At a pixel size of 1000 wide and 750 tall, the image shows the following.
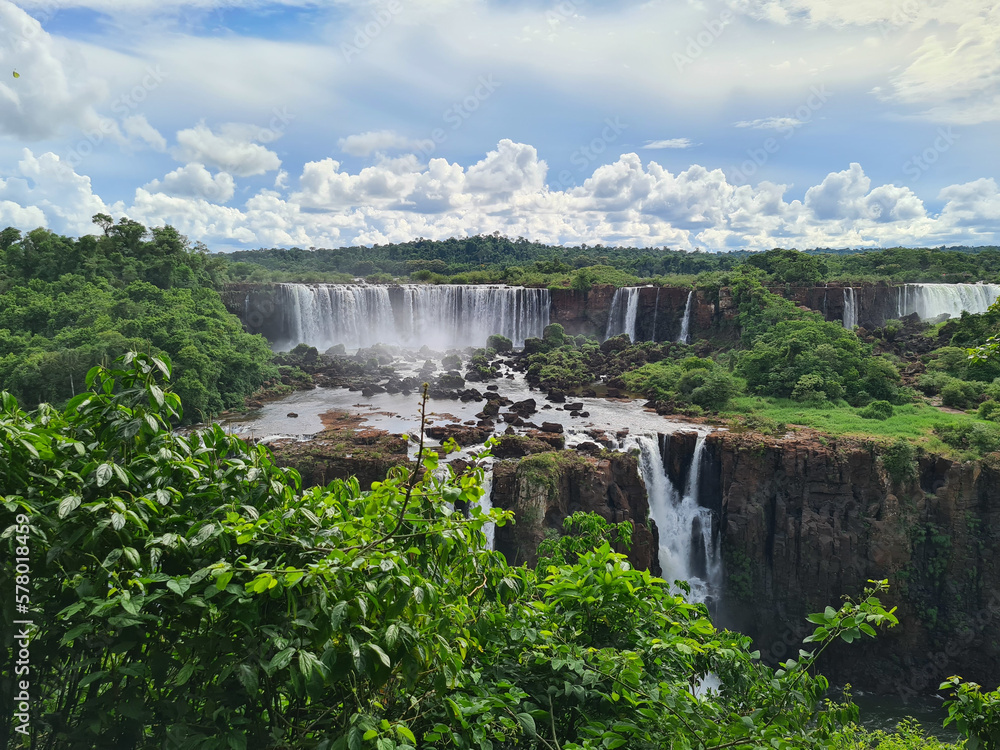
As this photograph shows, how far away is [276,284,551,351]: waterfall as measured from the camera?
35875 millimetres

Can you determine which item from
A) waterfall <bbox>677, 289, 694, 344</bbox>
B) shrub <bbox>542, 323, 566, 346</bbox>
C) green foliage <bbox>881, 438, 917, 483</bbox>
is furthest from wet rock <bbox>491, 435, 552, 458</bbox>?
waterfall <bbox>677, 289, 694, 344</bbox>

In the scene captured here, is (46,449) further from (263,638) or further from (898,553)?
(898,553)

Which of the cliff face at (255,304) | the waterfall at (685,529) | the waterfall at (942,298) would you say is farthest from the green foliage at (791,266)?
the cliff face at (255,304)

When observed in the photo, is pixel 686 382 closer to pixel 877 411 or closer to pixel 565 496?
pixel 877 411

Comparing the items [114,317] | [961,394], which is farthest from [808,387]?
[114,317]

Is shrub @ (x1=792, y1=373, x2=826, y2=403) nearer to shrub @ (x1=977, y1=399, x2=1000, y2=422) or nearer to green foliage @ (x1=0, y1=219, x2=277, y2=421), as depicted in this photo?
shrub @ (x1=977, y1=399, x2=1000, y2=422)

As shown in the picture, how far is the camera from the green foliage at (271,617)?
1.90 m

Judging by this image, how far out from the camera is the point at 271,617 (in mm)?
2074

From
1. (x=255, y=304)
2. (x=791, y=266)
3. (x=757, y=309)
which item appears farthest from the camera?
(x=255, y=304)

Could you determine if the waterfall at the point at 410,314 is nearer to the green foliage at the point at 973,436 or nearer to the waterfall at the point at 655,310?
the waterfall at the point at 655,310

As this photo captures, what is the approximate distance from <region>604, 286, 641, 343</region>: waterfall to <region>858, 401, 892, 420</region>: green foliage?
17.3 m

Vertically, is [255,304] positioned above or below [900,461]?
above

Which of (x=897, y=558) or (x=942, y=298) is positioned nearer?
(x=897, y=558)

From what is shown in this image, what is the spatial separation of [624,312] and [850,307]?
40.8 feet
